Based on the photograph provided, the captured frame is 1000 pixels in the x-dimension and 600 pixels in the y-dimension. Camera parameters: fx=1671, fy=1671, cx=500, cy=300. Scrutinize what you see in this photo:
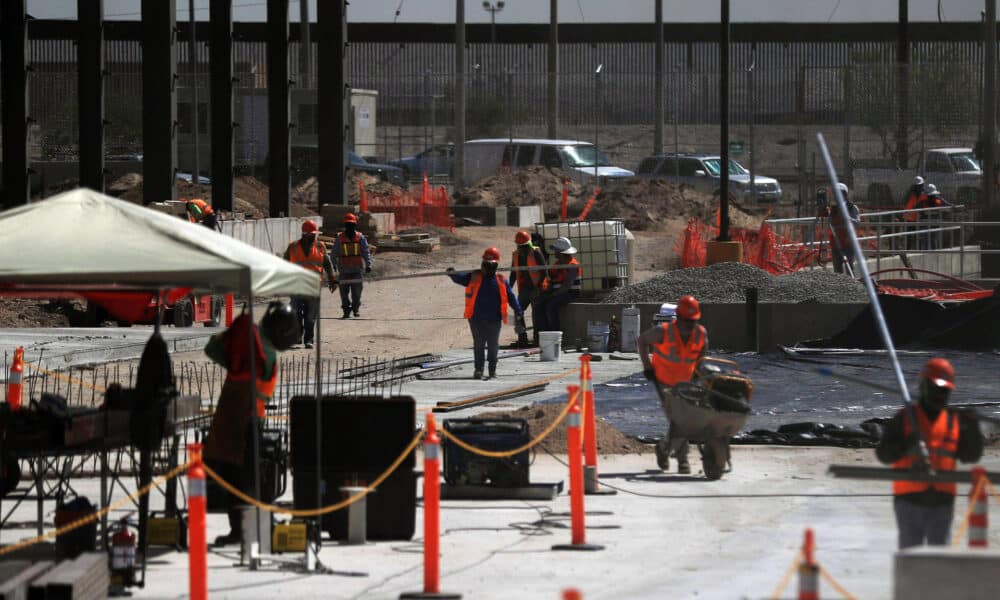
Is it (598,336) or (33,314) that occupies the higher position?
(33,314)

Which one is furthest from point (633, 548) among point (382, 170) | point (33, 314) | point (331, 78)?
point (382, 170)

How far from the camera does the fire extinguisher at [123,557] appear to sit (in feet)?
32.5

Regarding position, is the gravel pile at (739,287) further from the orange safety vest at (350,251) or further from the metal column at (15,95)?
the metal column at (15,95)

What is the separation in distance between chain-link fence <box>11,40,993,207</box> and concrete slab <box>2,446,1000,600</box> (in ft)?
82.4

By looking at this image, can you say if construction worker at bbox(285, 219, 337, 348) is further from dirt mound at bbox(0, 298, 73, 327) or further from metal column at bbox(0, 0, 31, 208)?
metal column at bbox(0, 0, 31, 208)

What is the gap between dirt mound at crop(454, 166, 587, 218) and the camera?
45.8 meters

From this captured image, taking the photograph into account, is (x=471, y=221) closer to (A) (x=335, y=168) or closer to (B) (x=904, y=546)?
(A) (x=335, y=168)

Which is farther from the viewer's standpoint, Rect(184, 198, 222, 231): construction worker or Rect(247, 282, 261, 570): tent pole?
Rect(184, 198, 222, 231): construction worker

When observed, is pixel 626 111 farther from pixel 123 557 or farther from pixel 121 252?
pixel 123 557

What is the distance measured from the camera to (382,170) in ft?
160

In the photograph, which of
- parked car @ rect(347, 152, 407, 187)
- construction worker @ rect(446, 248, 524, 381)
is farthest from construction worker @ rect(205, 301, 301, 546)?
parked car @ rect(347, 152, 407, 187)

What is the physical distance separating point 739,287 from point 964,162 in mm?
18955

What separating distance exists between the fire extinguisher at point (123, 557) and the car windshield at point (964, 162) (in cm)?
3481

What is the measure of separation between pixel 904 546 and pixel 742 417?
4.99 m
